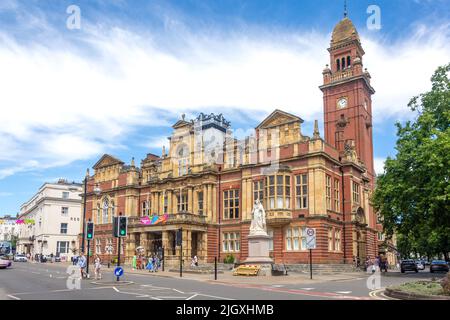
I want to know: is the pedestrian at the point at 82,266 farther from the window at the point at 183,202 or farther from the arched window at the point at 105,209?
the arched window at the point at 105,209

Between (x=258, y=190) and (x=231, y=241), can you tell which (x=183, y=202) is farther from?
(x=258, y=190)

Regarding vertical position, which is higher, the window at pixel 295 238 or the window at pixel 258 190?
the window at pixel 258 190

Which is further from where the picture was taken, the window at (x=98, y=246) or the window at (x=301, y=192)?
the window at (x=98, y=246)

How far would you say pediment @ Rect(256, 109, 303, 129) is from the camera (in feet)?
152

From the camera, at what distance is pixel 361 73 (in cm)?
5856

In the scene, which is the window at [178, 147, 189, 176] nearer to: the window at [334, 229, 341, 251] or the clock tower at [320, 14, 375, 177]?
the clock tower at [320, 14, 375, 177]

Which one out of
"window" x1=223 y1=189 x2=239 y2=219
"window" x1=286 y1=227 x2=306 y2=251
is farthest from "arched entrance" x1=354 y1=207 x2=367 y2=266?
"window" x1=223 y1=189 x2=239 y2=219

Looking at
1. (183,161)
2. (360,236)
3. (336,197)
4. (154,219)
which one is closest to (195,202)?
(154,219)

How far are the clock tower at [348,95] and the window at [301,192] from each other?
13142 millimetres

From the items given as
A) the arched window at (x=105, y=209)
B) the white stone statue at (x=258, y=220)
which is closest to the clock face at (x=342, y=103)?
the white stone statue at (x=258, y=220)

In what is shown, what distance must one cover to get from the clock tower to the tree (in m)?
16.8

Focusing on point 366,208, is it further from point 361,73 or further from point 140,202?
point 140,202

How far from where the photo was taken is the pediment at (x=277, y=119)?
46406 mm

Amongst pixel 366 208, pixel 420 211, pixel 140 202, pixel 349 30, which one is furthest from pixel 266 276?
pixel 349 30
